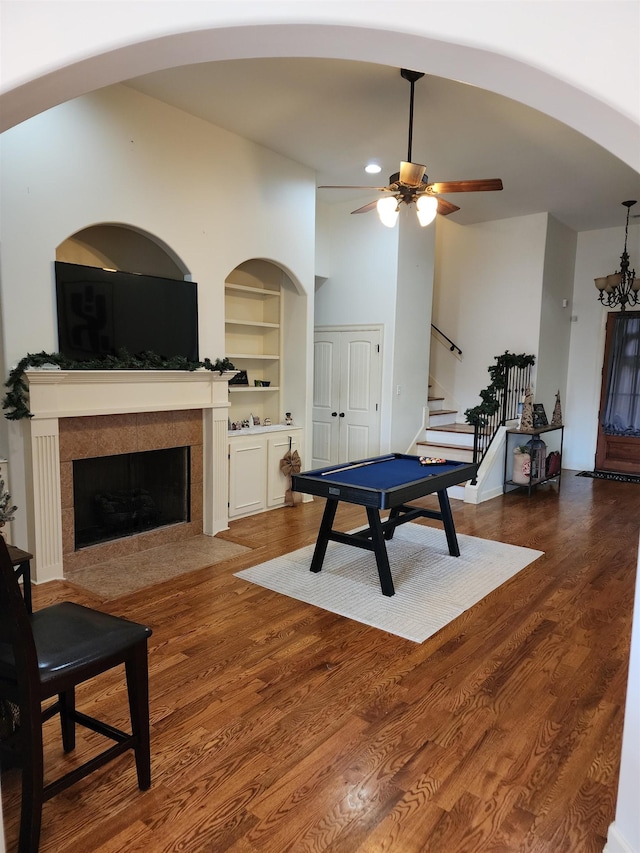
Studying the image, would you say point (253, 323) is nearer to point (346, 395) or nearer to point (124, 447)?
point (346, 395)

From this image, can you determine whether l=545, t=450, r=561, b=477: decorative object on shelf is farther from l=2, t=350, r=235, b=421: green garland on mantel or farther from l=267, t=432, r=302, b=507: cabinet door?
l=2, t=350, r=235, b=421: green garland on mantel

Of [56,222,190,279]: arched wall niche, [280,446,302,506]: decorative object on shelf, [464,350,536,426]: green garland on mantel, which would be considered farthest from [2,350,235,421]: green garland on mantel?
[464,350,536,426]: green garland on mantel

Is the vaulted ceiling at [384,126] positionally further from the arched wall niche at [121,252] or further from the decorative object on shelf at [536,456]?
the decorative object on shelf at [536,456]

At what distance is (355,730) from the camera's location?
2.37 metres

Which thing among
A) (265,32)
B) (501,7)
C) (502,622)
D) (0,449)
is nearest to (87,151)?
(0,449)

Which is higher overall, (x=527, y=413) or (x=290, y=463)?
(x=527, y=413)

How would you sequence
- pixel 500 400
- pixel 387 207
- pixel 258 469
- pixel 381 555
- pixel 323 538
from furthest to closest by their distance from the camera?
pixel 500 400 < pixel 258 469 < pixel 387 207 < pixel 323 538 < pixel 381 555

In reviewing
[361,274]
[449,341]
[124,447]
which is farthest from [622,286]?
[124,447]

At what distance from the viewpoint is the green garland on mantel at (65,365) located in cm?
363

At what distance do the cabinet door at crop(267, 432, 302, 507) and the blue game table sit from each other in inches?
53.5

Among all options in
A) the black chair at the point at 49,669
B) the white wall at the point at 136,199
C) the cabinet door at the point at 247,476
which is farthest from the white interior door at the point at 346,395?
the black chair at the point at 49,669

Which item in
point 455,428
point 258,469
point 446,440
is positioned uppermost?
point 455,428

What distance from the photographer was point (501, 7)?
1.35m

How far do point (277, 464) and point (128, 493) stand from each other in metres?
1.70
